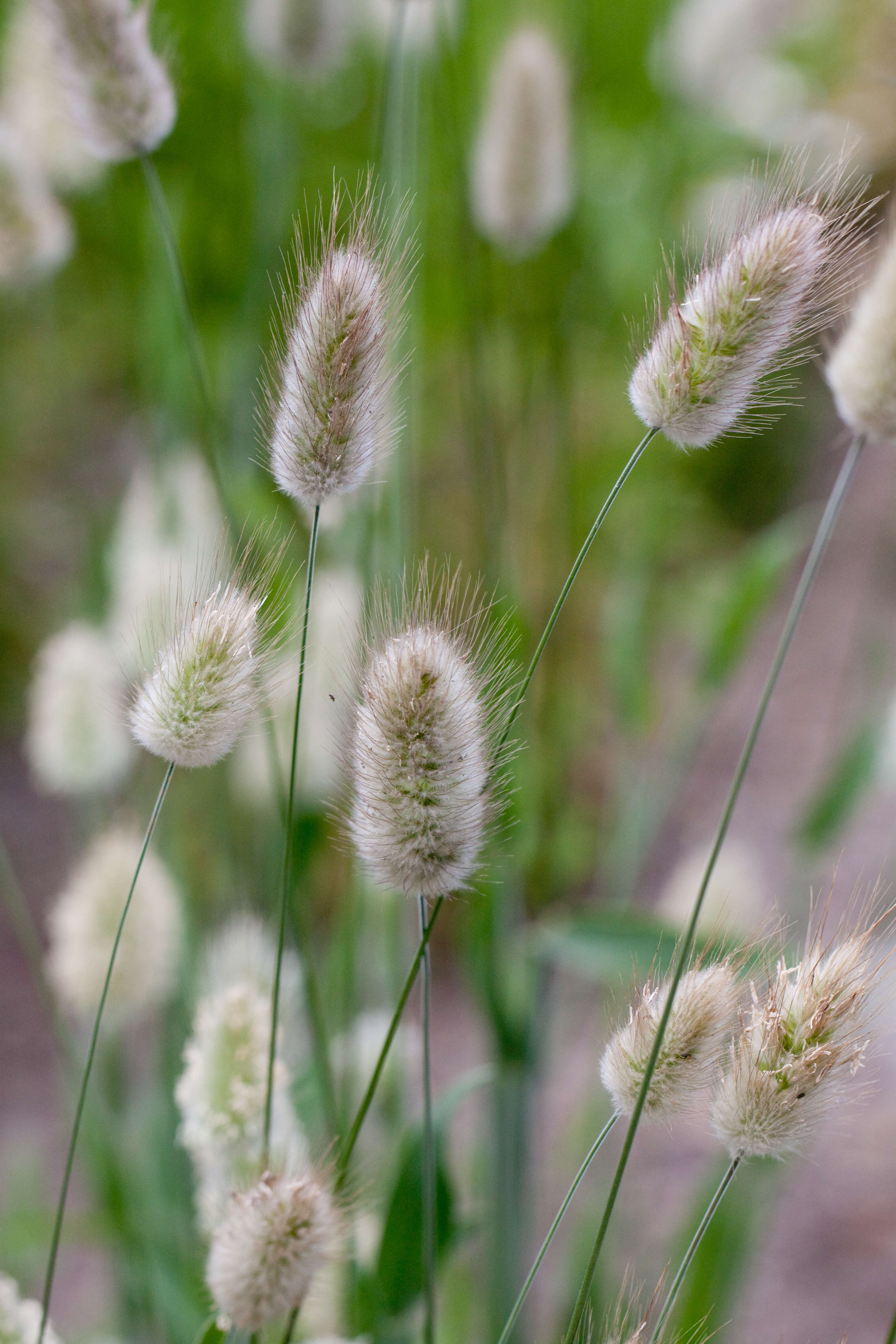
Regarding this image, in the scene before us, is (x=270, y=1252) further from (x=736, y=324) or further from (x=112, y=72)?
(x=112, y=72)

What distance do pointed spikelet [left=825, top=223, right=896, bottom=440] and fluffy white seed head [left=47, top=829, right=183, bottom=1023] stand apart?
35 cm

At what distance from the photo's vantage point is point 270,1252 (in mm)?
243

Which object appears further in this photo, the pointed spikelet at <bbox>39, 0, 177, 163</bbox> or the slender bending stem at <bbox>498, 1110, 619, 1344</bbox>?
the pointed spikelet at <bbox>39, 0, 177, 163</bbox>

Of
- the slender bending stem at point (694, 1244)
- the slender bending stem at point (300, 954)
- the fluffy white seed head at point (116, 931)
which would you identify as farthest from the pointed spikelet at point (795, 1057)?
the fluffy white seed head at point (116, 931)

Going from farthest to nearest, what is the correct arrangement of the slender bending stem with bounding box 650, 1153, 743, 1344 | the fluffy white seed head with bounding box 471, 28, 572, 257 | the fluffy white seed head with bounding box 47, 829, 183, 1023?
the fluffy white seed head with bounding box 471, 28, 572, 257, the fluffy white seed head with bounding box 47, 829, 183, 1023, the slender bending stem with bounding box 650, 1153, 743, 1344

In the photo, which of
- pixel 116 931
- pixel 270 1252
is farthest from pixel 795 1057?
pixel 116 931

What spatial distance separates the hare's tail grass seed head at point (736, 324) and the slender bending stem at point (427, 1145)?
0.46 feet

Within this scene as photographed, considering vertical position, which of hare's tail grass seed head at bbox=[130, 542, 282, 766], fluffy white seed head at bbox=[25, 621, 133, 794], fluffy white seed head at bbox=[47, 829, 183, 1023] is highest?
fluffy white seed head at bbox=[25, 621, 133, 794]

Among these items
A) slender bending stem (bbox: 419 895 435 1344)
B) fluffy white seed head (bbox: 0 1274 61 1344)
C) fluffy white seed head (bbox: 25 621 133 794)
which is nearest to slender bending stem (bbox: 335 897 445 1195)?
slender bending stem (bbox: 419 895 435 1344)

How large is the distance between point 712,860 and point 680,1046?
7cm

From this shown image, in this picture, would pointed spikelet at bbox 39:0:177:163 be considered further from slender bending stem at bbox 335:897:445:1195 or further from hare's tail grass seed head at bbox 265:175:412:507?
slender bending stem at bbox 335:897:445:1195

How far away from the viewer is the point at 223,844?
2.07 feet

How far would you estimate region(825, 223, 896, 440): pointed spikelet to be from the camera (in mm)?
303

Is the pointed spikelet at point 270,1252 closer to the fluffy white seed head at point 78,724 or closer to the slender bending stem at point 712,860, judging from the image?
the slender bending stem at point 712,860
